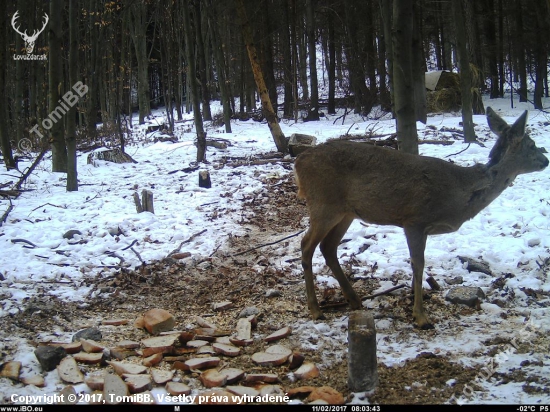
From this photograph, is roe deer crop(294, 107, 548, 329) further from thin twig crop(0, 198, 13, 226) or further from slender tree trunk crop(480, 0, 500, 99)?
slender tree trunk crop(480, 0, 500, 99)

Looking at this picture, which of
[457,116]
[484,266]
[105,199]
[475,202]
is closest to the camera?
[475,202]

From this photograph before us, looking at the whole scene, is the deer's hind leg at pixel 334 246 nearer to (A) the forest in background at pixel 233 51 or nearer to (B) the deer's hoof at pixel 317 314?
(B) the deer's hoof at pixel 317 314

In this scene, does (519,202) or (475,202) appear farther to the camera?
(519,202)

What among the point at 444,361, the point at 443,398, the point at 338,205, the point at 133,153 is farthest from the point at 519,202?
Result: the point at 133,153

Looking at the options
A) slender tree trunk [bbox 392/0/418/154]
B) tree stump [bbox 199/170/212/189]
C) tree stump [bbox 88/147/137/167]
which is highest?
slender tree trunk [bbox 392/0/418/154]

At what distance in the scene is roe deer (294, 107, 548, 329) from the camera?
18.8 feet

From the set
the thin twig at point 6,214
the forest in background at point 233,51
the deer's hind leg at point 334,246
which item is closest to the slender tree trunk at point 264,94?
the forest in background at point 233,51

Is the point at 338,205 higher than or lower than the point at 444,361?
higher

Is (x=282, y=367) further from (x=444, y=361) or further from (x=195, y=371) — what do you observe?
(x=444, y=361)

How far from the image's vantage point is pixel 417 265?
567 cm

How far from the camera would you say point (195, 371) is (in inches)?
177

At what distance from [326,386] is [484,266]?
3323mm

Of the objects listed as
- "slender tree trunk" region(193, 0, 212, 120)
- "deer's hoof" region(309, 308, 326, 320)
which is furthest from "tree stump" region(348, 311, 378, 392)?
"slender tree trunk" region(193, 0, 212, 120)

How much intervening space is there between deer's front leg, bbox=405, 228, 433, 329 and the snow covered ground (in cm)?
30
